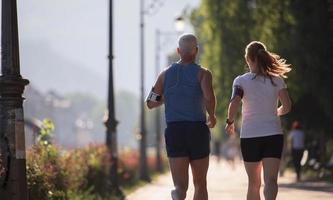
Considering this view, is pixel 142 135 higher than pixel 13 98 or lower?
lower

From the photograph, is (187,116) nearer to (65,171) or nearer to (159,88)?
(159,88)

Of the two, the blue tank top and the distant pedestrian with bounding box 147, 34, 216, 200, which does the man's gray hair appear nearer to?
the distant pedestrian with bounding box 147, 34, 216, 200

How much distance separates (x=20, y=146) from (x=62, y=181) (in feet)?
17.1

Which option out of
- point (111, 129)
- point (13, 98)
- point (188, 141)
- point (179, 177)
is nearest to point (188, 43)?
point (188, 141)

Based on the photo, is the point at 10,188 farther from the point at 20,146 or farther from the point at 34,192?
the point at 34,192

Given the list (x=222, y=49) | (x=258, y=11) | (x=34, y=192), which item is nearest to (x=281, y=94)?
(x=34, y=192)

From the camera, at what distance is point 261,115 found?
9.87 metres

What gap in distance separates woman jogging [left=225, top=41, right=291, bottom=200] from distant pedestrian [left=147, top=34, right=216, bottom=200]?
44 centimetres

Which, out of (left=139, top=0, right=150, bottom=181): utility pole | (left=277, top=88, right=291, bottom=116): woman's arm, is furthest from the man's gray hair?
(left=139, top=0, right=150, bottom=181): utility pole

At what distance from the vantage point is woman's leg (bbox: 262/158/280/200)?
9704 mm

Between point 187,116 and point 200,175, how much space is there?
0.62m

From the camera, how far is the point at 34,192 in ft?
44.4

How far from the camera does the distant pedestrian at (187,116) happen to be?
953cm

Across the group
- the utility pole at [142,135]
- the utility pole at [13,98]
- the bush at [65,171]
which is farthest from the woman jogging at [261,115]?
the utility pole at [142,135]
